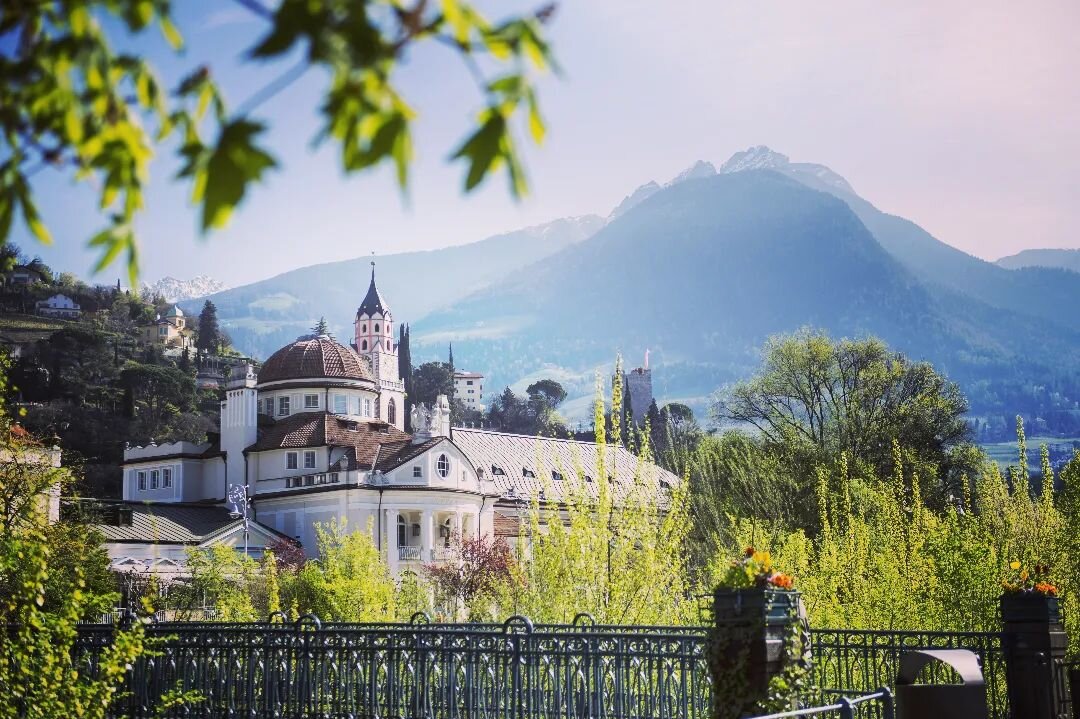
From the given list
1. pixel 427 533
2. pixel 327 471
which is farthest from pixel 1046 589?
pixel 327 471

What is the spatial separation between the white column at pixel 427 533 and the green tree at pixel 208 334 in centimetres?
9464

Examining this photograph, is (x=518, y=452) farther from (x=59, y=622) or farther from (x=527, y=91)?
(x=527, y=91)

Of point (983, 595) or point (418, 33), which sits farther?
point (983, 595)

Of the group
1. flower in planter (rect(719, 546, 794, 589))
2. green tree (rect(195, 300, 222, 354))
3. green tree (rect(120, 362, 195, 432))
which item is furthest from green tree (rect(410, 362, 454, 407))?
flower in planter (rect(719, 546, 794, 589))

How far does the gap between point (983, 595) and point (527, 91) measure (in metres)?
19.1

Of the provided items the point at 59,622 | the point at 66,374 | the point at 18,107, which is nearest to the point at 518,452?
the point at 66,374

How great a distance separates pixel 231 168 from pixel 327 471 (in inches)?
2694

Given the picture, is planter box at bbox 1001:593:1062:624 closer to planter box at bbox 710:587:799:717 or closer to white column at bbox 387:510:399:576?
planter box at bbox 710:587:799:717

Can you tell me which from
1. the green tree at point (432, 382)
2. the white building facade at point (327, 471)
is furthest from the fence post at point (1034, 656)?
the green tree at point (432, 382)

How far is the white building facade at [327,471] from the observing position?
67.7 meters

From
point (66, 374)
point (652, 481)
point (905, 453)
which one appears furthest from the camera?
point (66, 374)

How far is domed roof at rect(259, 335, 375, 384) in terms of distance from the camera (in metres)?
77.8

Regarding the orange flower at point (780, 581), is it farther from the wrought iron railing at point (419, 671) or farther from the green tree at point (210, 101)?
the green tree at point (210, 101)

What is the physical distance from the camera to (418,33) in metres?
3.05
